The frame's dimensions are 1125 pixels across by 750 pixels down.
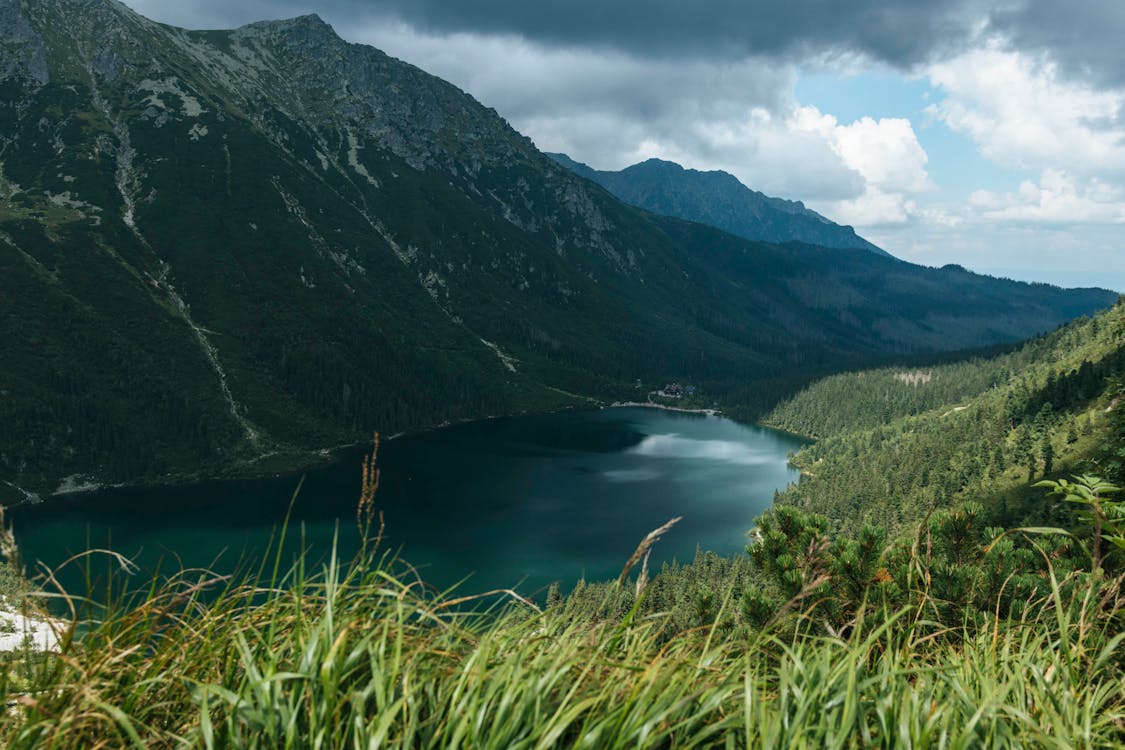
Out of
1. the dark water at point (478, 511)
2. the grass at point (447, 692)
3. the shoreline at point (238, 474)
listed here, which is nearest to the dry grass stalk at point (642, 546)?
the grass at point (447, 692)

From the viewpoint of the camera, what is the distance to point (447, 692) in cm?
371

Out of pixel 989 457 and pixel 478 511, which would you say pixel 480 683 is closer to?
pixel 478 511

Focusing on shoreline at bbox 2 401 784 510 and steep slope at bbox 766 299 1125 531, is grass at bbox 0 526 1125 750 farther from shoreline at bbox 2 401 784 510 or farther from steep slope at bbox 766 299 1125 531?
shoreline at bbox 2 401 784 510

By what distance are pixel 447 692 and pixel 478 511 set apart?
119837mm

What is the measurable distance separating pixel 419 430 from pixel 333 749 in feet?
640

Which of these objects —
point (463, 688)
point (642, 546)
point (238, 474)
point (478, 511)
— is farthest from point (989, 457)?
point (238, 474)

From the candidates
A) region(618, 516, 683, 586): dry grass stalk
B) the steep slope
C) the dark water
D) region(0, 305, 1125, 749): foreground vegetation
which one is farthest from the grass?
the steep slope

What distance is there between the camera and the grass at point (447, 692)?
340 cm

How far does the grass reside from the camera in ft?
11.2

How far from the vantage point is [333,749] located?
3328mm

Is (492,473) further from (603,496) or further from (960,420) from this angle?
(960,420)

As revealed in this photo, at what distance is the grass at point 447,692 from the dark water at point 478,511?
71.0 meters

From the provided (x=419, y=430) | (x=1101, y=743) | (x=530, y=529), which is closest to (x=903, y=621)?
(x=1101, y=743)

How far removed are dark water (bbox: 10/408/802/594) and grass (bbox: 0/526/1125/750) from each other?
2795 inches
